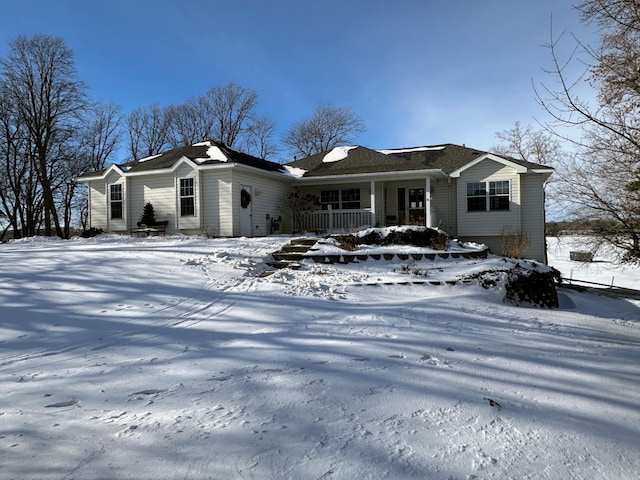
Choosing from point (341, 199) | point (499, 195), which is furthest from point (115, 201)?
point (499, 195)

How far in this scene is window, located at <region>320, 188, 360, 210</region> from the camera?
19.0m

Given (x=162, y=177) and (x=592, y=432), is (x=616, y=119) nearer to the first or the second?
(x=592, y=432)

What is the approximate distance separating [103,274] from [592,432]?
7952 mm

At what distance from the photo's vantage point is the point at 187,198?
16.3 metres

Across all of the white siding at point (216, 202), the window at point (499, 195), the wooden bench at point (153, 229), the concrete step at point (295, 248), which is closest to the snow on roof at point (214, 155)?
the white siding at point (216, 202)

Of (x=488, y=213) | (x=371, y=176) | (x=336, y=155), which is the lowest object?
(x=488, y=213)

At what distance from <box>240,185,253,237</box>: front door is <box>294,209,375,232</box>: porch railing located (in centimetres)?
260

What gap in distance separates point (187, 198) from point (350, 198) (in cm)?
740

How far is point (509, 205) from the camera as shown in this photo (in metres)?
16.4

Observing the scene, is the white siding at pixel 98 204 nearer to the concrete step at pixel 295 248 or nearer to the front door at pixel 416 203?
the concrete step at pixel 295 248

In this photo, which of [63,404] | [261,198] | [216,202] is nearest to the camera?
[63,404]

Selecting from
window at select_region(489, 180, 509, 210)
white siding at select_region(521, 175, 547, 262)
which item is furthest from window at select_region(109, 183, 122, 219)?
white siding at select_region(521, 175, 547, 262)

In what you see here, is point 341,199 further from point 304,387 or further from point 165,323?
point 304,387

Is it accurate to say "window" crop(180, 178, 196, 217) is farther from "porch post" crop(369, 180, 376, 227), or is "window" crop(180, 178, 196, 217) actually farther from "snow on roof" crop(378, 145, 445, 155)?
"snow on roof" crop(378, 145, 445, 155)
